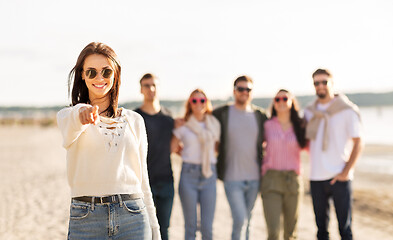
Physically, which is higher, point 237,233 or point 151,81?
point 151,81

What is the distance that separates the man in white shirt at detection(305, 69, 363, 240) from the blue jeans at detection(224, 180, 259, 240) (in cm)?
68

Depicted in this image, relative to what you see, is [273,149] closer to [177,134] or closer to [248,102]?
[248,102]

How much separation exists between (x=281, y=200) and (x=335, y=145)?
841 mm

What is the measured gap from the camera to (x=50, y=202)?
9.30 meters

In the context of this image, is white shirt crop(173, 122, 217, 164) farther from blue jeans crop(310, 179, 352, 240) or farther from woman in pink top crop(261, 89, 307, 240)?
blue jeans crop(310, 179, 352, 240)

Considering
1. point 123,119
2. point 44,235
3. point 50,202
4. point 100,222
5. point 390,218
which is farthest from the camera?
point 50,202

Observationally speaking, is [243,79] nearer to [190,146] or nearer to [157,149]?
[190,146]

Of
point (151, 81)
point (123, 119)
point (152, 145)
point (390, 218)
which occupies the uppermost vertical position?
point (151, 81)

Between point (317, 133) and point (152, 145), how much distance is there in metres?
1.81

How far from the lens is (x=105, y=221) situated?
87.4 inches

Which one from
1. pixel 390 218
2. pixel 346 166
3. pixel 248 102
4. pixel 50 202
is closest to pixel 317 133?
pixel 346 166

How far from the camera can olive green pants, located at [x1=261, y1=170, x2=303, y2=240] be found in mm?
4336

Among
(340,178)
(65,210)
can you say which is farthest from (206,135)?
(65,210)

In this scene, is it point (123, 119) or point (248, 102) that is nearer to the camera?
point (123, 119)
